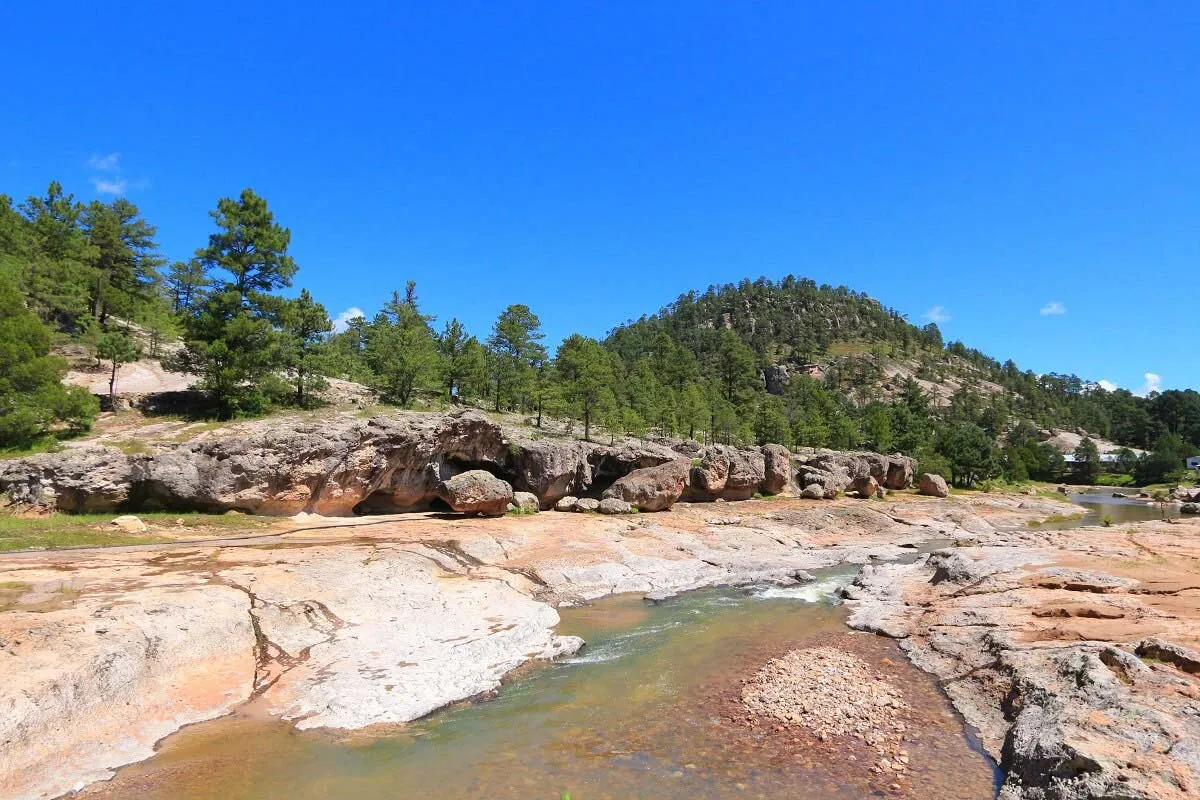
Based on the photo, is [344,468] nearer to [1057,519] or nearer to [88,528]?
[88,528]

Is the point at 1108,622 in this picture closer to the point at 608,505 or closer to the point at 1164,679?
the point at 1164,679

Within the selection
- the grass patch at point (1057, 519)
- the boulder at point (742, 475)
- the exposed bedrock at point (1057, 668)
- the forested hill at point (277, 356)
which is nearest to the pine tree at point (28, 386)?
the forested hill at point (277, 356)

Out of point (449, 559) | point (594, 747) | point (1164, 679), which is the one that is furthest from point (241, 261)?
point (1164, 679)

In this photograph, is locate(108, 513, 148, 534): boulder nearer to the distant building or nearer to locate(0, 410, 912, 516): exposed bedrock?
locate(0, 410, 912, 516): exposed bedrock

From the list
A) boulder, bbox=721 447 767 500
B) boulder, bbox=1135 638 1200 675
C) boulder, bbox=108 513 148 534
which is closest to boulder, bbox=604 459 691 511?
boulder, bbox=721 447 767 500

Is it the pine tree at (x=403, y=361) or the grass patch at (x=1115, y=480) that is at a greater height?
the pine tree at (x=403, y=361)

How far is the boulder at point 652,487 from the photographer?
46312 millimetres

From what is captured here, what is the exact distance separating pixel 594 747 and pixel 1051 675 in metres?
10.8

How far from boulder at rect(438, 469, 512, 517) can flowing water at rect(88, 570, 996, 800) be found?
21.0 metres

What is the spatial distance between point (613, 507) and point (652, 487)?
4.42 meters

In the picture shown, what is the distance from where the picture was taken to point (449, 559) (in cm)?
2686

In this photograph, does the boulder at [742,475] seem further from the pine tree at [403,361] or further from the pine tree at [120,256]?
the pine tree at [120,256]

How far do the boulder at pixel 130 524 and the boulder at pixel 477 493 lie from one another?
51.2ft

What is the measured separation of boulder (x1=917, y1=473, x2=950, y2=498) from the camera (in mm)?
74812
